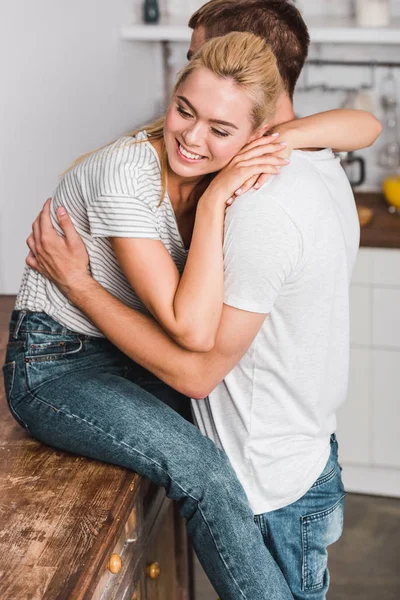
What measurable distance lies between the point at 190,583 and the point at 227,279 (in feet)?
3.41

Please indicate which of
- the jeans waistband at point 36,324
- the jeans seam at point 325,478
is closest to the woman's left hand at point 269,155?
the jeans waistband at point 36,324

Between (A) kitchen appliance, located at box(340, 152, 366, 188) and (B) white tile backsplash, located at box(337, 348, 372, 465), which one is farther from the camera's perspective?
(A) kitchen appliance, located at box(340, 152, 366, 188)

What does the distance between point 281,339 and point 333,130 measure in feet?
1.30

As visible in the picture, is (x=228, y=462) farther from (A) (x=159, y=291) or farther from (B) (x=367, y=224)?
(B) (x=367, y=224)

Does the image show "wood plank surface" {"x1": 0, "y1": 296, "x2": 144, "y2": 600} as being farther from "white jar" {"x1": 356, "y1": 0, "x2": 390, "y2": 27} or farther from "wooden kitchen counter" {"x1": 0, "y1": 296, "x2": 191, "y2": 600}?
"white jar" {"x1": 356, "y1": 0, "x2": 390, "y2": 27}

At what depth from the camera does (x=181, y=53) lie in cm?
360

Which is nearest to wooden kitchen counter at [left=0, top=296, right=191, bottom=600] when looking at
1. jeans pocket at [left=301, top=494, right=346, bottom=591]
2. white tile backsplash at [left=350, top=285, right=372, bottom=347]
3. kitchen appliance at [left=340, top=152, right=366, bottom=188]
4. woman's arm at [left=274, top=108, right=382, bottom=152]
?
jeans pocket at [left=301, top=494, right=346, bottom=591]

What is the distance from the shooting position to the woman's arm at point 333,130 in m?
1.43

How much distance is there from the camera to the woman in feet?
4.24

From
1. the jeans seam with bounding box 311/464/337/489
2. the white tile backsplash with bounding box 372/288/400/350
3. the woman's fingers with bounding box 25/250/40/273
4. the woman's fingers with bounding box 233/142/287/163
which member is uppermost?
the woman's fingers with bounding box 233/142/287/163

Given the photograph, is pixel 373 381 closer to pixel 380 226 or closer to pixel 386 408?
pixel 386 408

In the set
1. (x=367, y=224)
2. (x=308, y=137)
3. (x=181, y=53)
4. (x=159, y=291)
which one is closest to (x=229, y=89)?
(x=308, y=137)

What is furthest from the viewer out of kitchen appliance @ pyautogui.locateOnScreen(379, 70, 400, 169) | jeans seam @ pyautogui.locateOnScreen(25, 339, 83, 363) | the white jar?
kitchen appliance @ pyautogui.locateOnScreen(379, 70, 400, 169)

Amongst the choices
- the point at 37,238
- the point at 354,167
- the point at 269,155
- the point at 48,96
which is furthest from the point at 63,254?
the point at 354,167
